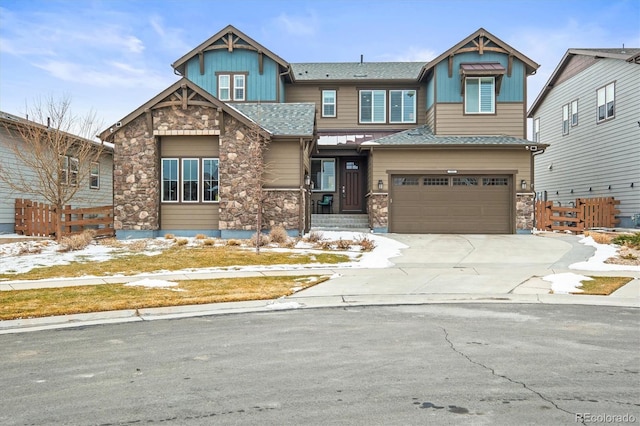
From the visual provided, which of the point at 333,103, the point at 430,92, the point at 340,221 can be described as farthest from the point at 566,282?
the point at 333,103

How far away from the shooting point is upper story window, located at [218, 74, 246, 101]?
27.2 metres

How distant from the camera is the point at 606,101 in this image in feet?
84.6

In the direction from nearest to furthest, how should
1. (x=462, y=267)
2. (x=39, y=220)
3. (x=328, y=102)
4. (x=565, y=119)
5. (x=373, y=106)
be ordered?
(x=462, y=267) → (x=39, y=220) → (x=373, y=106) → (x=328, y=102) → (x=565, y=119)

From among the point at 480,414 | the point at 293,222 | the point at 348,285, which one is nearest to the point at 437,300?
the point at 348,285

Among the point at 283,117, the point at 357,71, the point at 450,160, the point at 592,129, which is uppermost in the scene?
the point at 357,71

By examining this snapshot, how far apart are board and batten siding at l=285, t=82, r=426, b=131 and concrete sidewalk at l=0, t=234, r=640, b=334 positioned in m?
13.1

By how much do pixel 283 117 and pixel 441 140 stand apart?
23.7ft

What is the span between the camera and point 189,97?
66.3ft

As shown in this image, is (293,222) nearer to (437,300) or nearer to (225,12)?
(437,300)

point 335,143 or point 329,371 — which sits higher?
point 335,143

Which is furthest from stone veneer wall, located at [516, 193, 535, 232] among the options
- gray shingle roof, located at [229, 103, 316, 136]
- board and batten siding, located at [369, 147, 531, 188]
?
gray shingle roof, located at [229, 103, 316, 136]

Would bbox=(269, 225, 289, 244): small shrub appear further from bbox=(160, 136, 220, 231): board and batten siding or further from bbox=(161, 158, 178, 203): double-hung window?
bbox=(161, 158, 178, 203): double-hung window

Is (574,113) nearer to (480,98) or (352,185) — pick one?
(480,98)

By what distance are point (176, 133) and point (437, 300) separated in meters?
13.9
